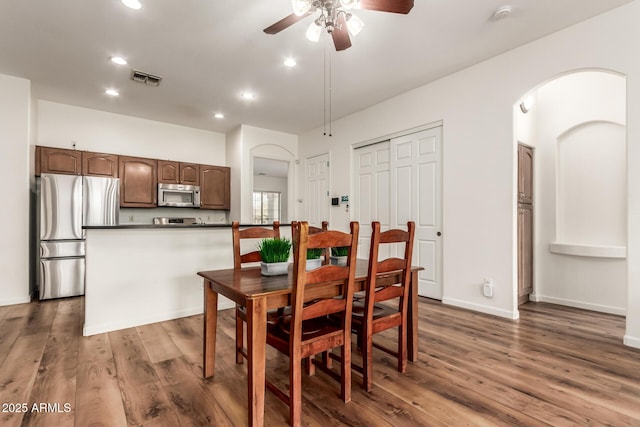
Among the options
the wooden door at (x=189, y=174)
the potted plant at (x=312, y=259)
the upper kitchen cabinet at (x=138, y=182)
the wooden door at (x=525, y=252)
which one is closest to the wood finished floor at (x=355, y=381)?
the potted plant at (x=312, y=259)

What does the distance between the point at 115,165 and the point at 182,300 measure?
9.58 feet

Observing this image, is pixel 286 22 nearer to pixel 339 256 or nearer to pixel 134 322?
pixel 339 256

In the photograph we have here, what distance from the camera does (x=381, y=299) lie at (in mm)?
2020

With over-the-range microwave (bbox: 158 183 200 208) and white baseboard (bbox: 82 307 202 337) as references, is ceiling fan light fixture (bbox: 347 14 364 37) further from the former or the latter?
over-the-range microwave (bbox: 158 183 200 208)

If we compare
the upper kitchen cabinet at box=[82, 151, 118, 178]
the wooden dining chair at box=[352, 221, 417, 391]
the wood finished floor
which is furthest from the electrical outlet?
the upper kitchen cabinet at box=[82, 151, 118, 178]

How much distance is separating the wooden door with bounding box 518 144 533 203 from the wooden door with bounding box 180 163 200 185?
5.11m

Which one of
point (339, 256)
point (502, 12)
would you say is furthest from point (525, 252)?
point (339, 256)

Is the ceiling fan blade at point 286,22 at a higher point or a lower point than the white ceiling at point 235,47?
lower

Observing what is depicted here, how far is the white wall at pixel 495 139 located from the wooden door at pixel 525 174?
0.71 m

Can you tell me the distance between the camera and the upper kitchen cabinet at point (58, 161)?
14.4ft

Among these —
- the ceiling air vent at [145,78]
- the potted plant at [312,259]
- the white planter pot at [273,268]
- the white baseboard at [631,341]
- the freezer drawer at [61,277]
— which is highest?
the ceiling air vent at [145,78]

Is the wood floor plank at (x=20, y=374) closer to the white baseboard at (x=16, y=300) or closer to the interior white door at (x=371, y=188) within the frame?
the white baseboard at (x=16, y=300)

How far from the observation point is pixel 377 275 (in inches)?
80.2

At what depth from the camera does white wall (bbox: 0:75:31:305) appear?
12.5 ft
